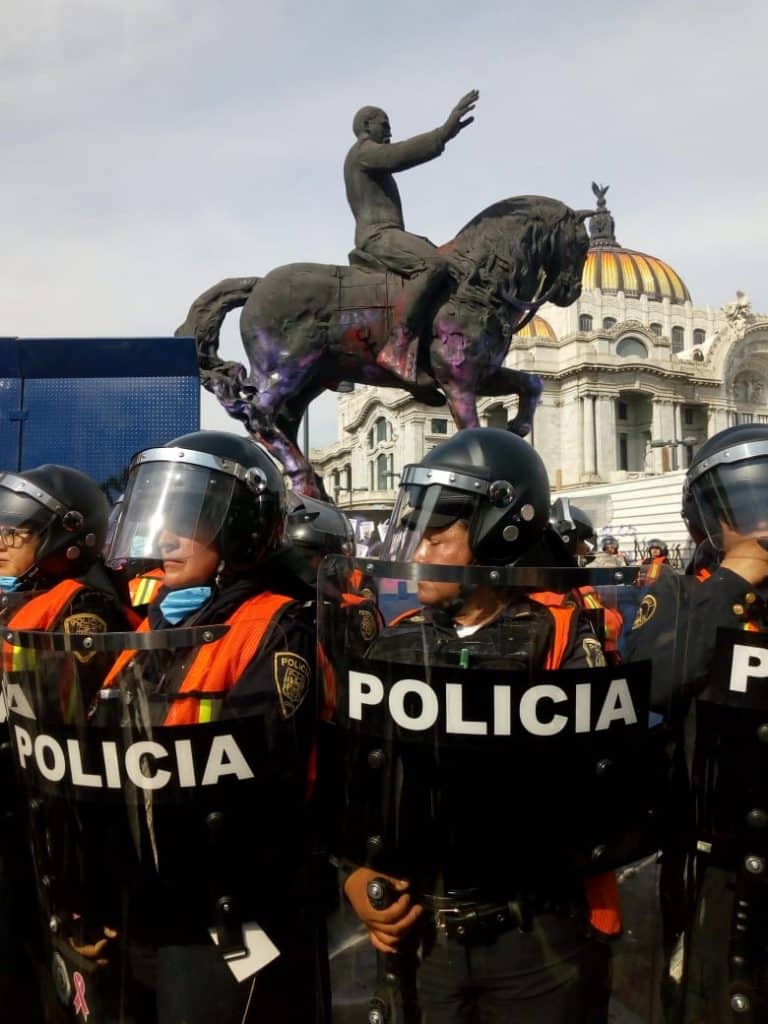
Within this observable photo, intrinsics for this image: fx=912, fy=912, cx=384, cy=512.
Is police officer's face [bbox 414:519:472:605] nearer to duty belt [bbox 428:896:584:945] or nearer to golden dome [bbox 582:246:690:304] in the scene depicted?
duty belt [bbox 428:896:584:945]

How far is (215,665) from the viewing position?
1941 millimetres

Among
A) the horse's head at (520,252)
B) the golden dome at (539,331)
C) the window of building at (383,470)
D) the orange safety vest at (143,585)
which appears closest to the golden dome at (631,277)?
the golden dome at (539,331)

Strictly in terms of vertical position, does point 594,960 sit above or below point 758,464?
below

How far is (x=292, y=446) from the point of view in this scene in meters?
8.18

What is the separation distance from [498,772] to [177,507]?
1.14 metres

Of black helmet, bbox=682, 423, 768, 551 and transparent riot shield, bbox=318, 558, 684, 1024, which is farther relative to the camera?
black helmet, bbox=682, 423, 768, 551

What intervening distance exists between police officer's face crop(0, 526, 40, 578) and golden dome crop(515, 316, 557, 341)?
2154 inches

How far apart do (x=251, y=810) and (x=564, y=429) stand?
54272 millimetres

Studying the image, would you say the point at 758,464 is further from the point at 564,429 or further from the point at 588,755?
the point at 564,429

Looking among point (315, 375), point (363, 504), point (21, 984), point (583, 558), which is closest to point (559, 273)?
point (315, 375)

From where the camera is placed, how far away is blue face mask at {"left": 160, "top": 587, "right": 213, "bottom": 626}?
2336mm

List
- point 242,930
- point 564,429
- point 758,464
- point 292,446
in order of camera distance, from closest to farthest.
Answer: point 242,930
point 758,464
point 292,446
point 564,429

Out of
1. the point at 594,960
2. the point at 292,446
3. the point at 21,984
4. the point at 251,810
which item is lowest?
the point at 21,984

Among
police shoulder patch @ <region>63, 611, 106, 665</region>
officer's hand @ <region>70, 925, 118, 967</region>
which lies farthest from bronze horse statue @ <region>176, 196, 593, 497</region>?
officer's hand @ <region>70, 925, 118, 967</region>
